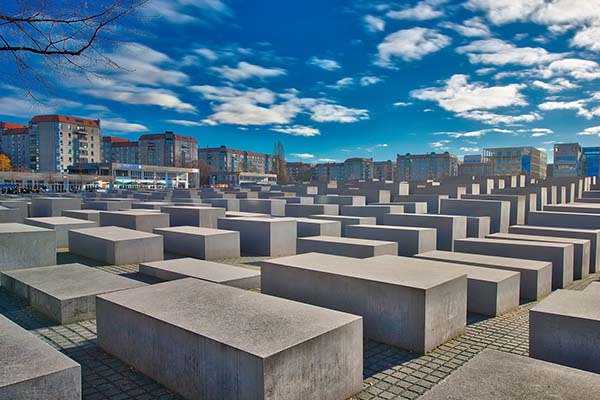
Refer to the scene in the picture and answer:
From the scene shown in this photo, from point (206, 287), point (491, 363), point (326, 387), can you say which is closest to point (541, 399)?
point (491, 363)

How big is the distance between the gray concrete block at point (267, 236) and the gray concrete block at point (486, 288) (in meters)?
5.37

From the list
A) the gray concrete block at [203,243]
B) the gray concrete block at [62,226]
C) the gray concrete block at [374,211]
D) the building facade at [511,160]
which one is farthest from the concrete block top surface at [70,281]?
the building facade at [511,160]

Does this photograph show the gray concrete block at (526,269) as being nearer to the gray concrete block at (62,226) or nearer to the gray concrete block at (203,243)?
the gray concrete block at (203,243)

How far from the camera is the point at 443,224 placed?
12391 millimetres

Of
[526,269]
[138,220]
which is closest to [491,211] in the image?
[526,269]

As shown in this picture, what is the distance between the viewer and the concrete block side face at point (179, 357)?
3.33 meters

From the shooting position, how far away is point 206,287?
5445 millimetres

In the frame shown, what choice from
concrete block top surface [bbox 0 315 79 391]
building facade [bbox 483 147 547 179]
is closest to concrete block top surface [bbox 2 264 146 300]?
concrete block top surface [bbox 0 315 79 391]

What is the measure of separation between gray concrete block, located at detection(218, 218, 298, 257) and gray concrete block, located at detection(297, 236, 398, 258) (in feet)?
5.06

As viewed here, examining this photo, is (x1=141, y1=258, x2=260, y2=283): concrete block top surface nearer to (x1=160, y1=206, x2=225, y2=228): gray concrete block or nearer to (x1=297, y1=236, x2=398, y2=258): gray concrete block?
(x1=297, y1=236, x2=398, y2=258): gray concrete block

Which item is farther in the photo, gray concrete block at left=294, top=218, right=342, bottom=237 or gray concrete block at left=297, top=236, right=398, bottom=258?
gray concrete block at left=294, top=218, right=342, bottom=237

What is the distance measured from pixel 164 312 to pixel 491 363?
308 centimetres

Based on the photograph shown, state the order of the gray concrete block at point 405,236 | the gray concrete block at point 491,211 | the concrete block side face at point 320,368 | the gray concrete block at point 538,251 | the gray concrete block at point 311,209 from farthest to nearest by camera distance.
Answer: the gray concrete block at point 311,209, the gray concrete block at point 491,211, the gray concrete block at point 405,236, the gray concrete block at point 538,251, the concrete block side face at point 320,368

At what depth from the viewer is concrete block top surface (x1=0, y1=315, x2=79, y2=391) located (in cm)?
292
